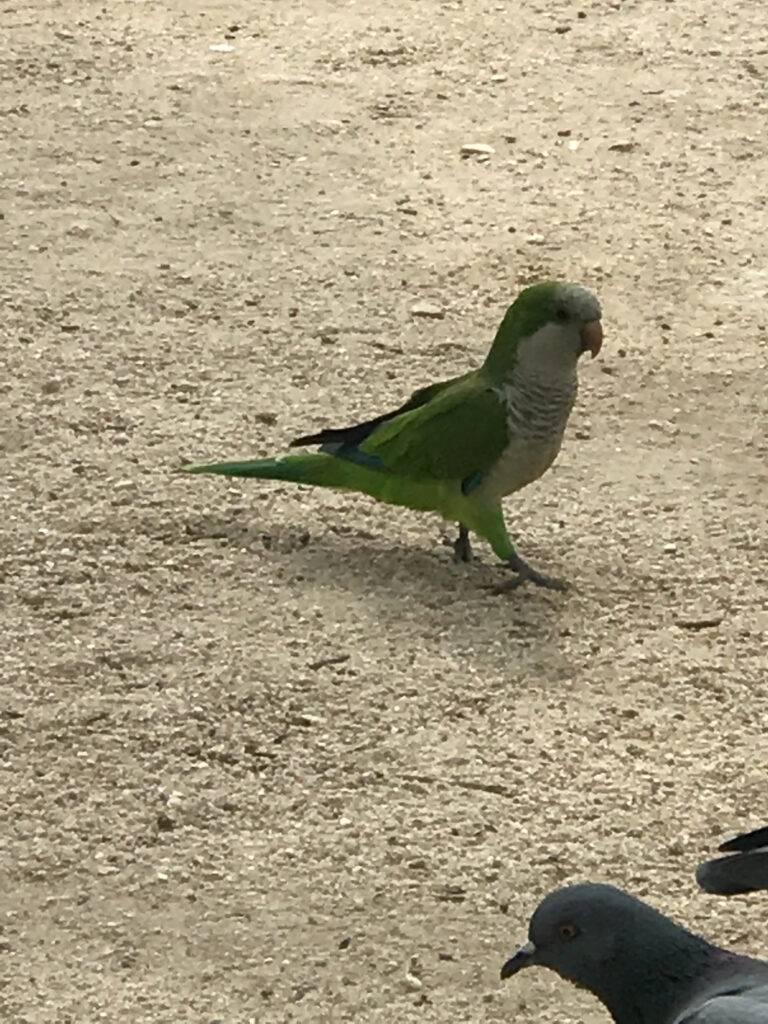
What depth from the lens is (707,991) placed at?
2.44 metres

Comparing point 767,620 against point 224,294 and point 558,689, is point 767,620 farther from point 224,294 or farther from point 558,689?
point 224,294

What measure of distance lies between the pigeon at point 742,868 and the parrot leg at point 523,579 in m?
1.40

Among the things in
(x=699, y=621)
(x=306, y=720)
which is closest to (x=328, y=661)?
(x=306, y=720)

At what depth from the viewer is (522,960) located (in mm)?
2656

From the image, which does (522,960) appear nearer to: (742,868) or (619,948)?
(619,948)

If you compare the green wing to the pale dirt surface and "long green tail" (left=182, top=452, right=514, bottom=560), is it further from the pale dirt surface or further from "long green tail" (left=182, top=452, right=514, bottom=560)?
the pale dirt surface

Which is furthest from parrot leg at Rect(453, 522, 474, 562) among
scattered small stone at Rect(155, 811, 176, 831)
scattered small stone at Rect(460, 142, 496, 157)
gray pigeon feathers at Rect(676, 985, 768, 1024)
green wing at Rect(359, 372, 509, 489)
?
scattered small stone at Rect(460, 142, 496, 157)

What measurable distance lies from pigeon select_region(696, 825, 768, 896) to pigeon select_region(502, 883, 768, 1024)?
9 centimetres

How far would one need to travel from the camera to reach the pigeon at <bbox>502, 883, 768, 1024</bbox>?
2469mm

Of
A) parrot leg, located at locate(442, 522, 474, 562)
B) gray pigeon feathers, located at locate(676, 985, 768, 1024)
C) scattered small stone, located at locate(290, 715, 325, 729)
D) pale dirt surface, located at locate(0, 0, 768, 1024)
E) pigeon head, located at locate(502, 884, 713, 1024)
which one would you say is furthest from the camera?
parrot leg, located at locate(442, 522, 474, 562)

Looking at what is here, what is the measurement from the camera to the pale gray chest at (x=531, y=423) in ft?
12.4

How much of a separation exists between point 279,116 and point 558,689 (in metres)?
3.06

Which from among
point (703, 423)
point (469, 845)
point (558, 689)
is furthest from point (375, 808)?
point (703, 423)

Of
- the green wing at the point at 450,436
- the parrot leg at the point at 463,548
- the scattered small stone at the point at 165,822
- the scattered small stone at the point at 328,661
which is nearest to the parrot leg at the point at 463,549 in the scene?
the parrot leg at the point at 463,548
